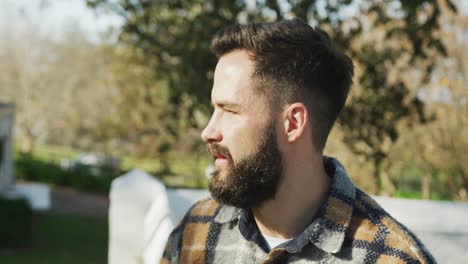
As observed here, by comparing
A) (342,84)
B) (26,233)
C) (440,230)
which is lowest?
(26,233)

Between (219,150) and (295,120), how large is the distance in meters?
0.26

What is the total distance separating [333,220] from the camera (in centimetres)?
196

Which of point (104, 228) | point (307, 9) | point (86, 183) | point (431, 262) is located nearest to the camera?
point (431, 262)

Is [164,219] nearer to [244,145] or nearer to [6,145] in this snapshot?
[244,145]

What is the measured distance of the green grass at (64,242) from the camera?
14594 millimetres

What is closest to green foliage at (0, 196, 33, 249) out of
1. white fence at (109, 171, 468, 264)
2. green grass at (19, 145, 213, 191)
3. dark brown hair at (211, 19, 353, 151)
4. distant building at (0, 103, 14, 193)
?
green grass at (19, 145, 213, 191)

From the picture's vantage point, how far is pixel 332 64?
204 cm

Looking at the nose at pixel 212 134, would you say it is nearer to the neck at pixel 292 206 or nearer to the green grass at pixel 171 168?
the neck at pixel 292 206

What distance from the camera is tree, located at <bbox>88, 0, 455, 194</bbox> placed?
5.69 m

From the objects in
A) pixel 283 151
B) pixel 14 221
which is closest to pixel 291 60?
pixel 283 151

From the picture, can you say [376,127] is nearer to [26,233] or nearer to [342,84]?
[342,84]

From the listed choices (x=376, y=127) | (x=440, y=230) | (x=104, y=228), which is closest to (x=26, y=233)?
(x=104, y=228)

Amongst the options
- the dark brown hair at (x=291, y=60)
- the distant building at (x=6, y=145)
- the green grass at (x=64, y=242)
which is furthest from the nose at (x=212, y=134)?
the distant building at (x=6, y=145)

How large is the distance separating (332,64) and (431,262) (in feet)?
2.27
